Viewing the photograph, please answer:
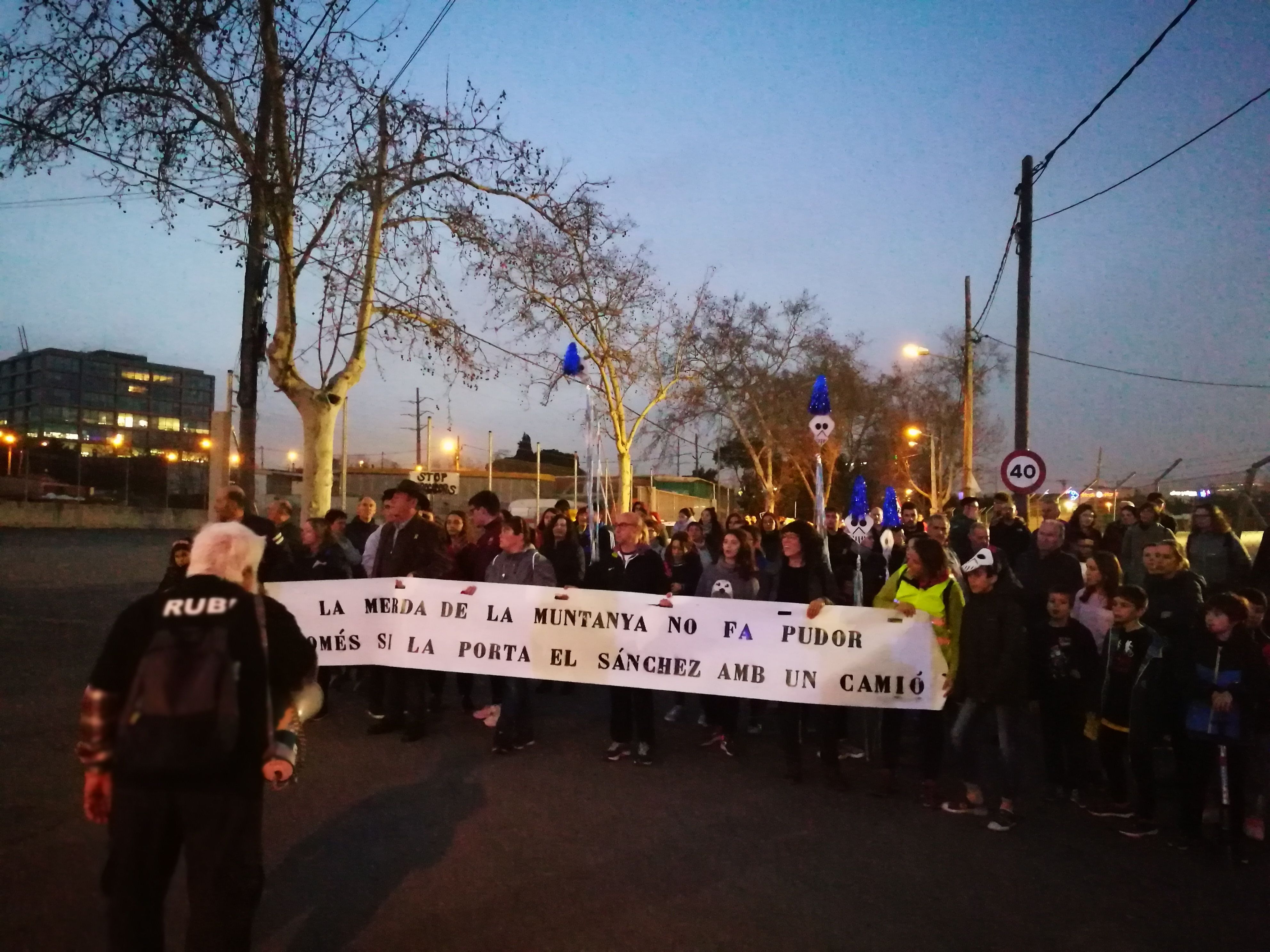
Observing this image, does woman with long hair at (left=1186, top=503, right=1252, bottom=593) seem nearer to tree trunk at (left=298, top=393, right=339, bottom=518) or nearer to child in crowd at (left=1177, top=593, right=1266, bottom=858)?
child in crowd at (left=1177, top=593, right=1266, bottom=858)

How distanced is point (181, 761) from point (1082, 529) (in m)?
10.6

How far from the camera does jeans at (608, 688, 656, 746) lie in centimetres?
763

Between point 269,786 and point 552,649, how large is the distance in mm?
2414

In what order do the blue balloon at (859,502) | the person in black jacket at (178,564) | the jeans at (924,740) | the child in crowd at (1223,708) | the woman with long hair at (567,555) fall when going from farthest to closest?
the blue balloon at (859,502)
the woman with long hair at (567,555)
the person in black jacket at (178,564)
the jeans at (924,740)
the child in crowd at (1223,708)

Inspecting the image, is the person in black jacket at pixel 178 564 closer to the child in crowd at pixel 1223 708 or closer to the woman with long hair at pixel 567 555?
the woman with long hair at pixel 567 555

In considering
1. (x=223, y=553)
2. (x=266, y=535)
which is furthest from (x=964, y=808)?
(x=266, y=535)

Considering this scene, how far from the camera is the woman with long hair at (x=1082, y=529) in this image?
11.1 m

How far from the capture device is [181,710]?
3.02 metres

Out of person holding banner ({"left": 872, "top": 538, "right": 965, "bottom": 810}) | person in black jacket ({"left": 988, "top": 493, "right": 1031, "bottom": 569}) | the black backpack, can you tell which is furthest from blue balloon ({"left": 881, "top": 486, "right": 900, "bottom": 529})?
the black backpack

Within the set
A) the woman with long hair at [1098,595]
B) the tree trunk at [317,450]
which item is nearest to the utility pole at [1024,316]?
the woman with long hair at [1098,595]

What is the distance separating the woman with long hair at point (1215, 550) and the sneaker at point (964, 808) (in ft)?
13.7

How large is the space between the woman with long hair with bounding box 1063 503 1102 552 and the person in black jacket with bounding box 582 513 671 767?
5506 mm

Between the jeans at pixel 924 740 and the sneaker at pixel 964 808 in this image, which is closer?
the sneaker at pixel 964 808

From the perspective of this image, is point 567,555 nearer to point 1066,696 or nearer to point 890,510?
point 1066,696
